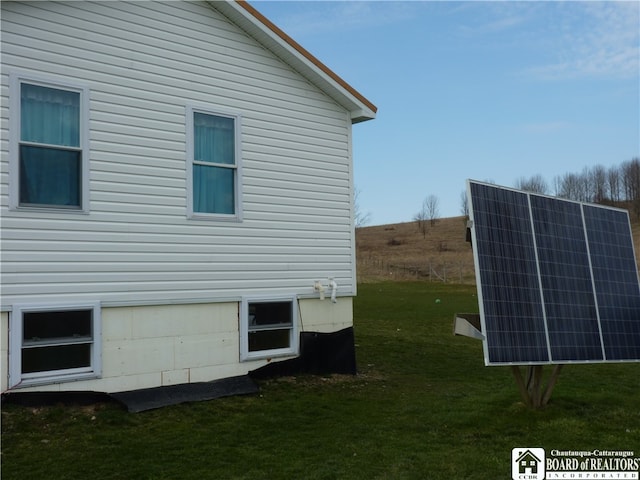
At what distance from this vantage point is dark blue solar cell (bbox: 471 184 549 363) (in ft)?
21.6

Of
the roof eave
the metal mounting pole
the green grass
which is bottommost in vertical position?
the green grass

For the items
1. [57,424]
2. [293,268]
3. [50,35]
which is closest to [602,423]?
[293,268]

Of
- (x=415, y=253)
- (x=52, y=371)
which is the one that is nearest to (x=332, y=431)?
(x=52, y=371)

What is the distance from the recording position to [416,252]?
6300 cm

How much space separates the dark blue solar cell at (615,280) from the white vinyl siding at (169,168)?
13.6ft

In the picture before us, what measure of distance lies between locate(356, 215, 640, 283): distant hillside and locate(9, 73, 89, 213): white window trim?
26.1 meters

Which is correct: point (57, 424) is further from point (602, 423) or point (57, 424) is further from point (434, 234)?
point (434, 234)

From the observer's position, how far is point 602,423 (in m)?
7.18

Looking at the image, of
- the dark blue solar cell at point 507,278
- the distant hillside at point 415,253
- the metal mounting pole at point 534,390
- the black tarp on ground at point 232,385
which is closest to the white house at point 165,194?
the black tarp on ground at point 232,385

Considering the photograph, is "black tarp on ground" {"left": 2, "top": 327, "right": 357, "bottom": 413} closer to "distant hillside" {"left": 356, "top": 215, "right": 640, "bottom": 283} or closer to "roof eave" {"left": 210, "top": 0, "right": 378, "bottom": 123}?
"roof eave" {"left": 210, "top": 0, "right": 378, "bottom": 123}

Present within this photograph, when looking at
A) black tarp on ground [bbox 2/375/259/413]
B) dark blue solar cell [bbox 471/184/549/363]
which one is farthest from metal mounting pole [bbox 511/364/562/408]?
black tarp on ground [bbox 2/375/259/413]

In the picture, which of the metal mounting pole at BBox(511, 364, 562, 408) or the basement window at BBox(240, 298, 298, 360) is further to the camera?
the basement window at BBox(240, 298, 298, 360)

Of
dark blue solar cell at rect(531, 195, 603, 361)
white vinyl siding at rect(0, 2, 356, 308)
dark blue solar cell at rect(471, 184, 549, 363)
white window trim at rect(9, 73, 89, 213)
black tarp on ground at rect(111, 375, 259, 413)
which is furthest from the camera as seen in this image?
black tarp on ground at rect(111, 375, 259, 413)

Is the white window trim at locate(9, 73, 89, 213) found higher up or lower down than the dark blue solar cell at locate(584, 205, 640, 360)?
higher up
